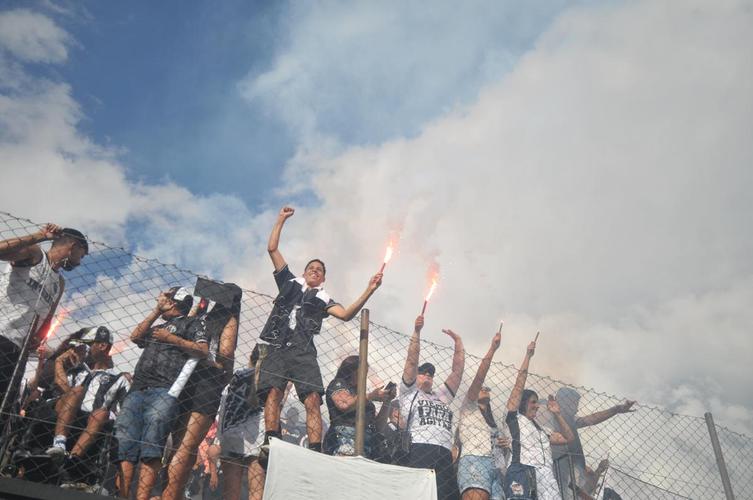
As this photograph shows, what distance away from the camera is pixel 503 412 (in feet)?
20.7

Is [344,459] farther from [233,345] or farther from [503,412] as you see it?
[503,412]

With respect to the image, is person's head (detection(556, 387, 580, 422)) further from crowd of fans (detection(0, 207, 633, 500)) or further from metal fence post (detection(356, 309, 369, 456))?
metal fence post (detection(356, 309, 369, 456))

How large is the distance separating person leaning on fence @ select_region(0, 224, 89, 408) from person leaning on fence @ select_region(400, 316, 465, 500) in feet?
10.1

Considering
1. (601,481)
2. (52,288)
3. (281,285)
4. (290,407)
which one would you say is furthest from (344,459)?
(601,481)

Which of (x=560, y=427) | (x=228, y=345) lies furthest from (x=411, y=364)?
(x=560, y=427)

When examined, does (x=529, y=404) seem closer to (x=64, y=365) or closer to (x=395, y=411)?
(x=395, y=411)

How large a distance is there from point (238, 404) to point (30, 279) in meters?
2.07

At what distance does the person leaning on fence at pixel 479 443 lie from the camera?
5.40m

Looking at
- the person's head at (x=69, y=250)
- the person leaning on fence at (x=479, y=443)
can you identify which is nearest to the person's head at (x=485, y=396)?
the person leaning on fence at (x=479, y=443)

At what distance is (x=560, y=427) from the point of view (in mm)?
7086

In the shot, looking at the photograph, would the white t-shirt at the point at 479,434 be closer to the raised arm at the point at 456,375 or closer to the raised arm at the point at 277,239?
the raised arm at the point at 456,375

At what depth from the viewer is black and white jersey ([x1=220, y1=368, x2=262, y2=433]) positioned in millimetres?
5020

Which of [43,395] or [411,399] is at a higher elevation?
[411,399]

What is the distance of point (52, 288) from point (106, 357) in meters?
1.19
